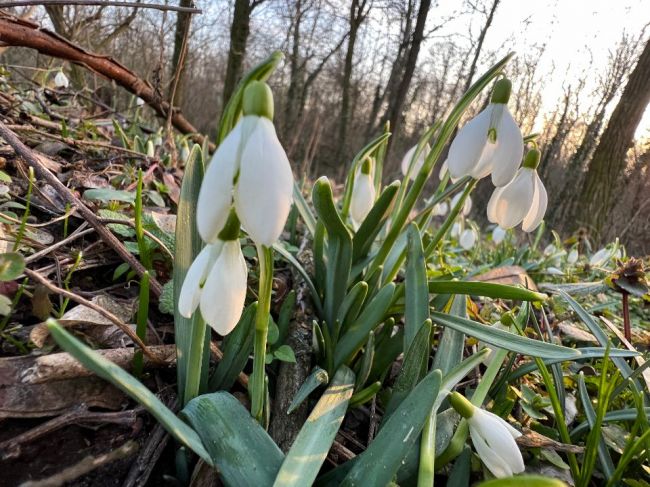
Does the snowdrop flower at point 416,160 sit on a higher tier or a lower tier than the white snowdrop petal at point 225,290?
higher

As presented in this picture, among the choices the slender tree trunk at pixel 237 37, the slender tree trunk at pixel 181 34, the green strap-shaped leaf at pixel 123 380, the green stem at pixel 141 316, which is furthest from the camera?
the slender tree trunk at pixel 237 37

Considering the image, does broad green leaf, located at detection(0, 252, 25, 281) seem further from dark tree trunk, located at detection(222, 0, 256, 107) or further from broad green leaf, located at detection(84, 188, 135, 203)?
dark tree trunk, located at detection(222, 0, 256, 107)

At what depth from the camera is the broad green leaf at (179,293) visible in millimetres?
→ 612

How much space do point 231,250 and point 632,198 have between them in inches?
227

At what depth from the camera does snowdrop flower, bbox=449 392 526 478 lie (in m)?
0.60

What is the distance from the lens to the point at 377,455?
0.57 metres

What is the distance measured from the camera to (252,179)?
1.43 feet

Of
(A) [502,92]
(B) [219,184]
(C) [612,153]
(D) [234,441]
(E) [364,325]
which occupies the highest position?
(C) [612,153]

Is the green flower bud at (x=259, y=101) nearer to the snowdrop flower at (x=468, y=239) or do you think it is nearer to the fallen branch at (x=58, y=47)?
the fallen branch at (x=58, y=47)

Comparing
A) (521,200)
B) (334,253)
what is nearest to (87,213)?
(334,253)

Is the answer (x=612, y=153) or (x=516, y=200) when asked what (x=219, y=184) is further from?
(x=612, y=153)

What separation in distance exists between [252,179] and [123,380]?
0.26 m

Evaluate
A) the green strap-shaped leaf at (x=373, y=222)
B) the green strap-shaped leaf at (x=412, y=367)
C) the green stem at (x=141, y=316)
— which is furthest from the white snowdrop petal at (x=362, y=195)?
the green stem at (x=141, y=316)

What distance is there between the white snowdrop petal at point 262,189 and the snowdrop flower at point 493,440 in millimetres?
384
